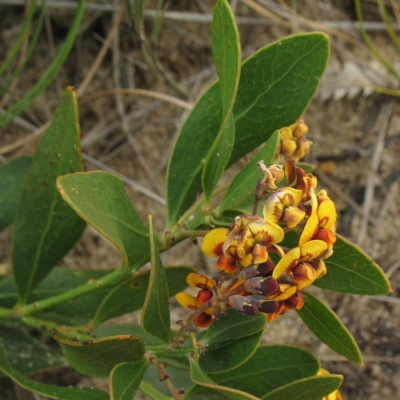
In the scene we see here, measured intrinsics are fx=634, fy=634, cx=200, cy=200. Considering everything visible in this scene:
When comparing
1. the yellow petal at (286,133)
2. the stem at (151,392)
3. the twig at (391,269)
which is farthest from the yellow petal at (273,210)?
the twig at (391,269)

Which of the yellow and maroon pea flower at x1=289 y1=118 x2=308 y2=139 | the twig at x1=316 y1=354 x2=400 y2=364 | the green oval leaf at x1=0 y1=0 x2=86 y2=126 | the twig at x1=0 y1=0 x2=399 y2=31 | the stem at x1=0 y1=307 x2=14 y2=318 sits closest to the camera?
the yellow and maroon pea flower at x1=289 y1=118 x2=308 y2=139

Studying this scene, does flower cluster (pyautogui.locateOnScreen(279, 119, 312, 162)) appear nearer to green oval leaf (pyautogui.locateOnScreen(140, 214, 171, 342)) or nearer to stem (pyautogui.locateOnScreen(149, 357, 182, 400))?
green oval leaf (pyautogui.locateOnScreen(140, 214, 171, 342))

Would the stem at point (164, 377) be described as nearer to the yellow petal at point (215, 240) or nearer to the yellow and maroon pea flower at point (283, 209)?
the yellow petal at point (215, 240)

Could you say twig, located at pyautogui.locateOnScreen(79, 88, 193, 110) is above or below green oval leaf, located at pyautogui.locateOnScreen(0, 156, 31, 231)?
above

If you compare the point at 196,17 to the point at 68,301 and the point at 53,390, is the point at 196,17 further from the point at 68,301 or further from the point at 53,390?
the point at 53,390

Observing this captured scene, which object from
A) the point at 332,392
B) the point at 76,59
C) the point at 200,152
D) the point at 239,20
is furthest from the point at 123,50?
the point at 332,392

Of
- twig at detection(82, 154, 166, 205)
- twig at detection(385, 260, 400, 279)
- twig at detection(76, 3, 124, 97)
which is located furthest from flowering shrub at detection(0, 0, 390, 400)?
twig at detection(385, 260, 400, 279)

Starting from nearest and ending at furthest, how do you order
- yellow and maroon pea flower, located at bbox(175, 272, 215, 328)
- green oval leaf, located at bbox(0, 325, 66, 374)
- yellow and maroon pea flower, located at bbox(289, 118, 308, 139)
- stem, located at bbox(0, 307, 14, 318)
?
yellow and maroon pea flower, located at bbox(175, 272, 215, 328), yellow and maroon pea flower, located at bbox(289, 118, 308, 139), stem, located at bbox(0, 307, 14, 318), green oval leaf, located at bbox(0, 325, 66, 374)
